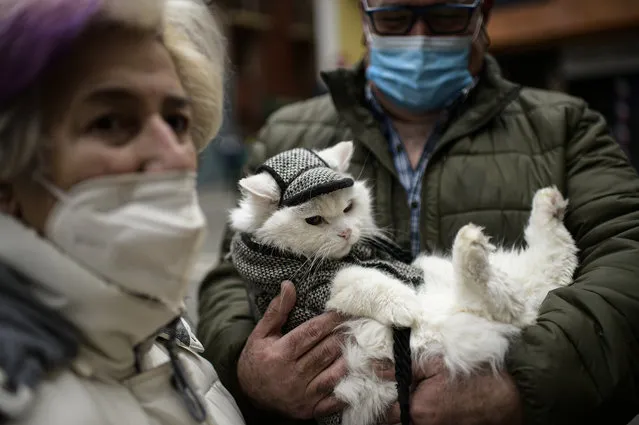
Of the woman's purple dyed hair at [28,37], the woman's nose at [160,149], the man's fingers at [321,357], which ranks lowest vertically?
the man's fingers at [321,357]

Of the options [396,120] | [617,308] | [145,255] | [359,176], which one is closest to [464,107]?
[396,120]

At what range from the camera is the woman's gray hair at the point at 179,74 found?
0.84 meters

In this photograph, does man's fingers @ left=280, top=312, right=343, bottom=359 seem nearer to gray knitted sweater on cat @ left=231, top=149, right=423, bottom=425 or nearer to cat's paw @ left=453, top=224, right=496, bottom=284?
gray knitted sweater on cat @ left=231, top=149, right=423, bottom=425

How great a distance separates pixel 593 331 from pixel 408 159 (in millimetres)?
773

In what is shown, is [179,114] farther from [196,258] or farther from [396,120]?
[396,120]

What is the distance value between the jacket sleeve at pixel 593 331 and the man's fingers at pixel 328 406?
400 mm

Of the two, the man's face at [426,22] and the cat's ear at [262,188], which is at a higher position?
the man's face at [426,22]

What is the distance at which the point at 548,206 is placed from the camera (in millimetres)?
1551

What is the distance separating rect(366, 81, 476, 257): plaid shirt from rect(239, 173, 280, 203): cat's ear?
1.76 ft

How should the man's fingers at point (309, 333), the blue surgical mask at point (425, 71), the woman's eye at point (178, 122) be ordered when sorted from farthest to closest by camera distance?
the blue surgical mask at point (425, 71), the man's fingers at point (309, 333), the woman's eye at point (178, 122)

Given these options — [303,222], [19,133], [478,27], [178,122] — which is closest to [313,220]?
[303,222]

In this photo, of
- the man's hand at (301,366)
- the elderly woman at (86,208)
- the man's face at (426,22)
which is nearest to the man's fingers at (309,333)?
the man's hand at (301,366)

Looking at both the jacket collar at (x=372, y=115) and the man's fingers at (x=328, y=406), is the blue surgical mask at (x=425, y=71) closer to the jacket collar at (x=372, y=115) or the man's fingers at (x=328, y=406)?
the jacket collar at (x=372, y=115)

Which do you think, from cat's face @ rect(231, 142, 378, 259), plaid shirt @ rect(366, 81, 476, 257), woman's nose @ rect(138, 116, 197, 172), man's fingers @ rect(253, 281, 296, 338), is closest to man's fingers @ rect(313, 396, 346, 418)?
man's fingers @ rect(253, 281, 296, 338)
